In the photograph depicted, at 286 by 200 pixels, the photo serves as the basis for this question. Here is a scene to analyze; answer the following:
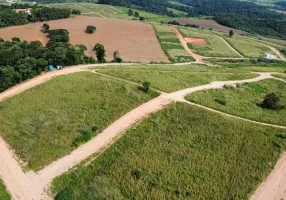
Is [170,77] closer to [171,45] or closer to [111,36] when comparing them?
[171,45]

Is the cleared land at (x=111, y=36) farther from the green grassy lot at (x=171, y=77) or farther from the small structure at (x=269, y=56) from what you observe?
the small structure at (x=269, y=56)

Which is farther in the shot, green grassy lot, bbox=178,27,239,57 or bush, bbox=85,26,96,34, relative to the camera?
bush, bbox=85,26,96,34

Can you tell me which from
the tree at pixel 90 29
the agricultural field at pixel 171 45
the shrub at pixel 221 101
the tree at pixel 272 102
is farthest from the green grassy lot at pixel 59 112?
the tree at pixel 90 29

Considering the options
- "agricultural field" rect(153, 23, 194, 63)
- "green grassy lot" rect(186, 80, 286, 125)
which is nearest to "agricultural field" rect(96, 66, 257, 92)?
"green grassy lot" rect(186, 80, 286, 125)

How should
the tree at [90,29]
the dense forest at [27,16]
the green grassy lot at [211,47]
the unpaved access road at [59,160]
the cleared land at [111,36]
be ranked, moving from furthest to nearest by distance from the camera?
the dense forest at [27,16] < the tree at [90,29] < the green grassy lot at [211,47] < the cleared land at [111,36] < the unpaved access road at [59,160]

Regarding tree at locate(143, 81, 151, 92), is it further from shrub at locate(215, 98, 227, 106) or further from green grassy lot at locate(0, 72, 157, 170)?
shrub at locate(215, 98, 227, 106)
